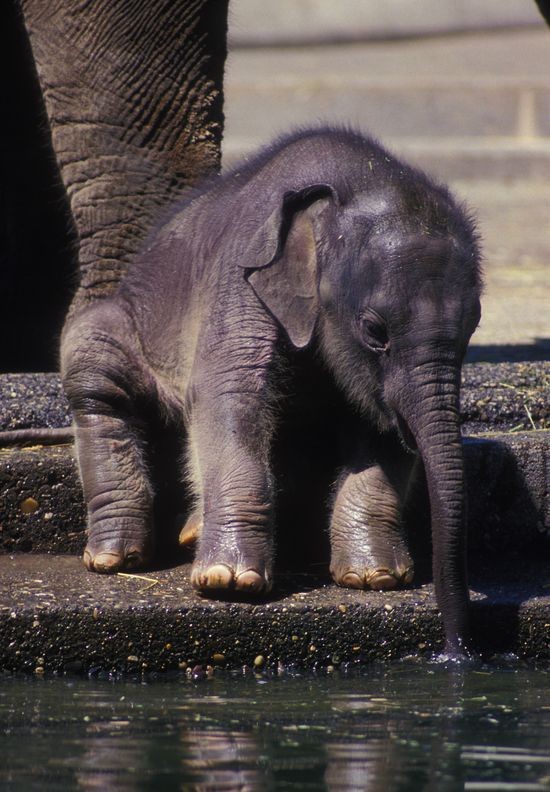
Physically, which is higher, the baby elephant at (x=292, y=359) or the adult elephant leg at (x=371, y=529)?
the baby elephant at (x=292, y=359)

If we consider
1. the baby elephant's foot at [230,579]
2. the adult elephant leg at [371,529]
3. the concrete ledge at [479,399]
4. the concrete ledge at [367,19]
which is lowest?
the baby elephant's foot at [230,579]

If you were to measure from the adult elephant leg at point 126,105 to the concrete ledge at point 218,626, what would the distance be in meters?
1.79

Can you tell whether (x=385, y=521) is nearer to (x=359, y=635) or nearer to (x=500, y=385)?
(x=359, y=635)

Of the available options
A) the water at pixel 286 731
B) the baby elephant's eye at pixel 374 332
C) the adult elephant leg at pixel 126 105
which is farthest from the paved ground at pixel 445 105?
the water at pixel 286 731

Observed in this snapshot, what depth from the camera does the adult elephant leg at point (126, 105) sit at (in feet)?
21.8

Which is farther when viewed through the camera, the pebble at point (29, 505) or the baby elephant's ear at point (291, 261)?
the pebble at point (29, 505)

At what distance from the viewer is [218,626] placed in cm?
504

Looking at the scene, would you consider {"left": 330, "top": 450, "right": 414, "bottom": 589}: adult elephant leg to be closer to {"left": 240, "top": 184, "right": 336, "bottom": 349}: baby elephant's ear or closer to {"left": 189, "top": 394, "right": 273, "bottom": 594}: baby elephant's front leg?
{"left": 189, "top": 394, "right": 273, "bottom": 594}: baby elephant's front leg

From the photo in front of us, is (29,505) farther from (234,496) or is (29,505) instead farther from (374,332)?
(374,332)

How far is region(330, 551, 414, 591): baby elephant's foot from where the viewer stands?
17.7 feet

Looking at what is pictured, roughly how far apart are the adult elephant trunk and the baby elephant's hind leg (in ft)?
3.12

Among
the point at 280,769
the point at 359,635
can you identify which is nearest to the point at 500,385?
the point at 359,635

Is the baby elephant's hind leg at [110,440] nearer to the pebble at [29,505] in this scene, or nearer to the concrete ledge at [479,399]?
the pebble at [29,505]

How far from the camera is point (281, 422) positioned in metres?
5.60
